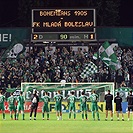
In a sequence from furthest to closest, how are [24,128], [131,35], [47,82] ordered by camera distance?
1. [131,35]
2. [47,82]
3. [24,128]

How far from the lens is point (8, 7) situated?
56031 mm

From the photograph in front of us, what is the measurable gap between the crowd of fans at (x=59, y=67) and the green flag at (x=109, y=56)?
77 cm

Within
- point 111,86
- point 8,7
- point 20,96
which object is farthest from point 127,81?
point 8,7

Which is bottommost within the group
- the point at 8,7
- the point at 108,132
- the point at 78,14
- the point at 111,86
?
the point at 108,132

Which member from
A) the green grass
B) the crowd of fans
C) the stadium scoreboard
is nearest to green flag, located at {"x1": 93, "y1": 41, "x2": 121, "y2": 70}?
the crowd of fans

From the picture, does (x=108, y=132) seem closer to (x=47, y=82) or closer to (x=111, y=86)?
(x=111, y=86)

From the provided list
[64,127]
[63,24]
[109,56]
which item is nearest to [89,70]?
[109,56]

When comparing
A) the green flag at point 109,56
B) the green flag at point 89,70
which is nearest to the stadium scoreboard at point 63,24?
the green flag at point 109,56

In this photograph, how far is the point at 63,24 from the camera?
3747 cm

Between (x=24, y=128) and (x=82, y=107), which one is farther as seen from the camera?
(x=82, y=107)

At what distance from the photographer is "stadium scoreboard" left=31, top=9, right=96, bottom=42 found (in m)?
37.4

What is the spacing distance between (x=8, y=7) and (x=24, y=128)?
28.9m

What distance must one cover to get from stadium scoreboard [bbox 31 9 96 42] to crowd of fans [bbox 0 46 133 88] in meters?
5.41

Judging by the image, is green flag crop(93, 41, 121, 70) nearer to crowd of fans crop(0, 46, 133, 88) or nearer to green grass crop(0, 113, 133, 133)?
crowd of fans crop(0, 46, 133, 88)
